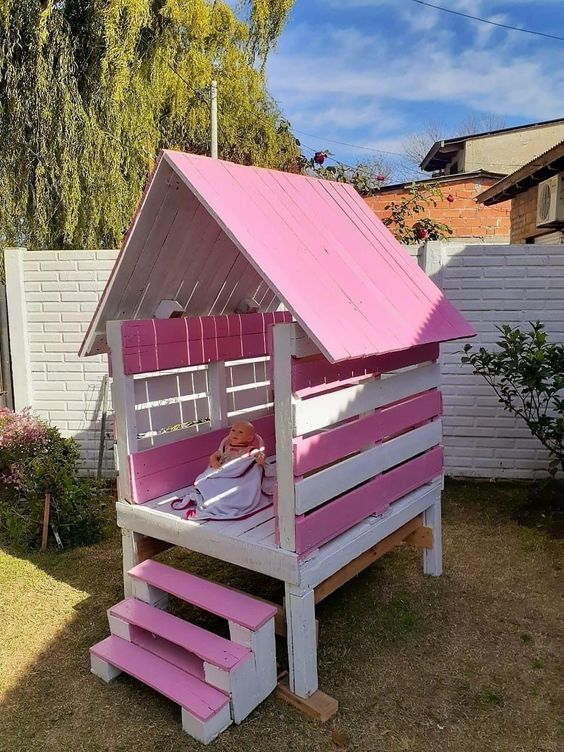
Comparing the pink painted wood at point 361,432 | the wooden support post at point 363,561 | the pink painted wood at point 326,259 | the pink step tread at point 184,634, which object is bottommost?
the pink step tread at point 184,634

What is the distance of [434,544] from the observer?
3.76 meters

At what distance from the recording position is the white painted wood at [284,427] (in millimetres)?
2531

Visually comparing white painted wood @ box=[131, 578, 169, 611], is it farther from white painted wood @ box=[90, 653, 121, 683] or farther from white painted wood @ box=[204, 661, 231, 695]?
white painted wood @ box=[204, 661, 231, 695]

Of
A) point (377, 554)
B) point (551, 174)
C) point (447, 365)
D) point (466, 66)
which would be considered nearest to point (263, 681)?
point (377, 554)

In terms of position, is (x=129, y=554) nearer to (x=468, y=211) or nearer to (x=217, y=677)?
(x=217, y=677)

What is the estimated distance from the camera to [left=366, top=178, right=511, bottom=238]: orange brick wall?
12.0 meters

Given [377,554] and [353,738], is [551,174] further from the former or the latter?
[353,738]

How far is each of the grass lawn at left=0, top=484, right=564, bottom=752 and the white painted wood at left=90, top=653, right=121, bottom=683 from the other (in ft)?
0.16

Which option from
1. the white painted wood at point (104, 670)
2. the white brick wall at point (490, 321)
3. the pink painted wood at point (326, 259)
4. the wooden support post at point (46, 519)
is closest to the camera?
the pink painted wood at point (326, 259)

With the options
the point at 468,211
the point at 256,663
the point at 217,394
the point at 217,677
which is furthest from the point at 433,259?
the point at 468,211

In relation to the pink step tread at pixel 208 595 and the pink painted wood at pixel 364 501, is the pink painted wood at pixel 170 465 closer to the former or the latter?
the pink step tread at pixel 208 595

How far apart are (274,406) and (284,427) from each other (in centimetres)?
33

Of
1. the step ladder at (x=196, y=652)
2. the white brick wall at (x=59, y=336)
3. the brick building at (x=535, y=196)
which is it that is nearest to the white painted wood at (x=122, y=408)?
the step ladder at (x=196, y=652)

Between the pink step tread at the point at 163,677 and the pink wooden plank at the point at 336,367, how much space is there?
1318mm
